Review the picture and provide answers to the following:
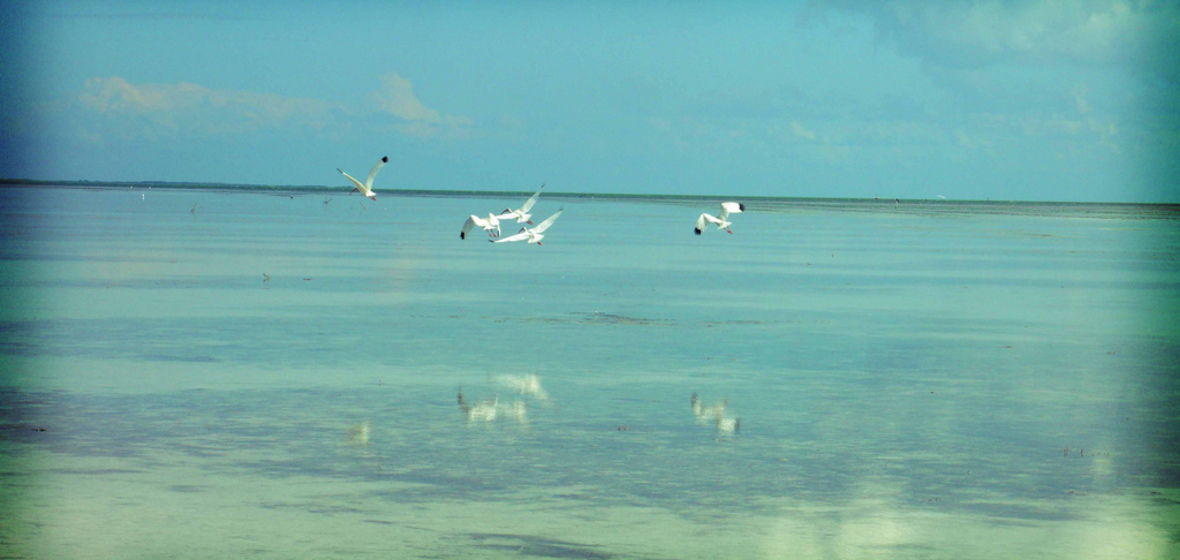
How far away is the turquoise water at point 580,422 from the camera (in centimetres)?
759

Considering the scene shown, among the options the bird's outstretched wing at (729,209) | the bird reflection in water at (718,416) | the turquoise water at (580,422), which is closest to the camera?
the turquoise water at (580,422)

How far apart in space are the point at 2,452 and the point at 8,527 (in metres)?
2.15

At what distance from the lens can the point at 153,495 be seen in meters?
8.26

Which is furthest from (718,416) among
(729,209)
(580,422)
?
(729,209)

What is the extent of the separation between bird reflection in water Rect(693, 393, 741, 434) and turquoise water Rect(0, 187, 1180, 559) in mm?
67

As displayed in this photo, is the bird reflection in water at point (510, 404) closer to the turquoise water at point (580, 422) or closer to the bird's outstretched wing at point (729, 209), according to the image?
the turquoise water at point (580, 422)

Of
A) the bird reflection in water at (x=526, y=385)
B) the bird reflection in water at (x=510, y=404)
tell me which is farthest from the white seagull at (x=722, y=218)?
the bird reflection in water at (x=510, y=404)

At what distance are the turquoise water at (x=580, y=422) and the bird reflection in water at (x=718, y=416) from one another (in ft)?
0.22

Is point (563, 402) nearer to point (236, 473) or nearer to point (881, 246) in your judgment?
point (236, 473)

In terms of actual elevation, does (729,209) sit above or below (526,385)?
above

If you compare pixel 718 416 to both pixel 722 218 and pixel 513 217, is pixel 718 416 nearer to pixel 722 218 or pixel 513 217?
pixel 513 217

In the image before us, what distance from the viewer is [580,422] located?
430 inches

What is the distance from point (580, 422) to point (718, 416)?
1.26m

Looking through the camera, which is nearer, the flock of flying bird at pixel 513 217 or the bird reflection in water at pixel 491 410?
the bird reflection in water at pixel 491 410
